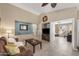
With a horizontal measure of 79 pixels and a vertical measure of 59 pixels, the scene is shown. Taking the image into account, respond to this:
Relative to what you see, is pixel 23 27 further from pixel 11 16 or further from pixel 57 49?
pixel 57 49

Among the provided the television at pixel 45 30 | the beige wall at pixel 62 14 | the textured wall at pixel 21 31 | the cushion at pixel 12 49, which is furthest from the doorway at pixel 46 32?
the cushion at pixel 12 49

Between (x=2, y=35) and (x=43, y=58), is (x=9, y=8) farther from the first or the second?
(x=43, y=58)

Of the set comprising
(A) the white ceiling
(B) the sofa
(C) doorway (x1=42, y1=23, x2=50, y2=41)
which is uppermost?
(A) the white ceiling

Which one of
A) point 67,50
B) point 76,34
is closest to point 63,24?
point 76,34

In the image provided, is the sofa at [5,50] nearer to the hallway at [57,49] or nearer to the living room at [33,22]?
the living room at [33,22]

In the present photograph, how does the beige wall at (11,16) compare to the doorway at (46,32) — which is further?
the doorway at (46,32)

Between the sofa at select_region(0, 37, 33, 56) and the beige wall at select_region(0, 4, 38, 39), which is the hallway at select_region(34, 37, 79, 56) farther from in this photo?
the beige wall at select_region(0, 4, 38, 39)

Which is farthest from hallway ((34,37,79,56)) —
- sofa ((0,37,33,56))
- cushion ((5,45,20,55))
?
cushion ((5,45,20,55))

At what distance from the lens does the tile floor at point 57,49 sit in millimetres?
2125

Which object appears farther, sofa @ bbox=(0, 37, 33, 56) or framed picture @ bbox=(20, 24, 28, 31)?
framed picture @ bbox=(20, 24, 28, 31)

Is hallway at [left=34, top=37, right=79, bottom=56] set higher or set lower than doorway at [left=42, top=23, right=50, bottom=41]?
lower

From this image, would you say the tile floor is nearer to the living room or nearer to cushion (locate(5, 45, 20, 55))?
the living room

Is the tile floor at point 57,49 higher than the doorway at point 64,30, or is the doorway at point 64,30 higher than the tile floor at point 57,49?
the doorway at point 64,30

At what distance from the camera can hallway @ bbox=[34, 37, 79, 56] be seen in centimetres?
212
